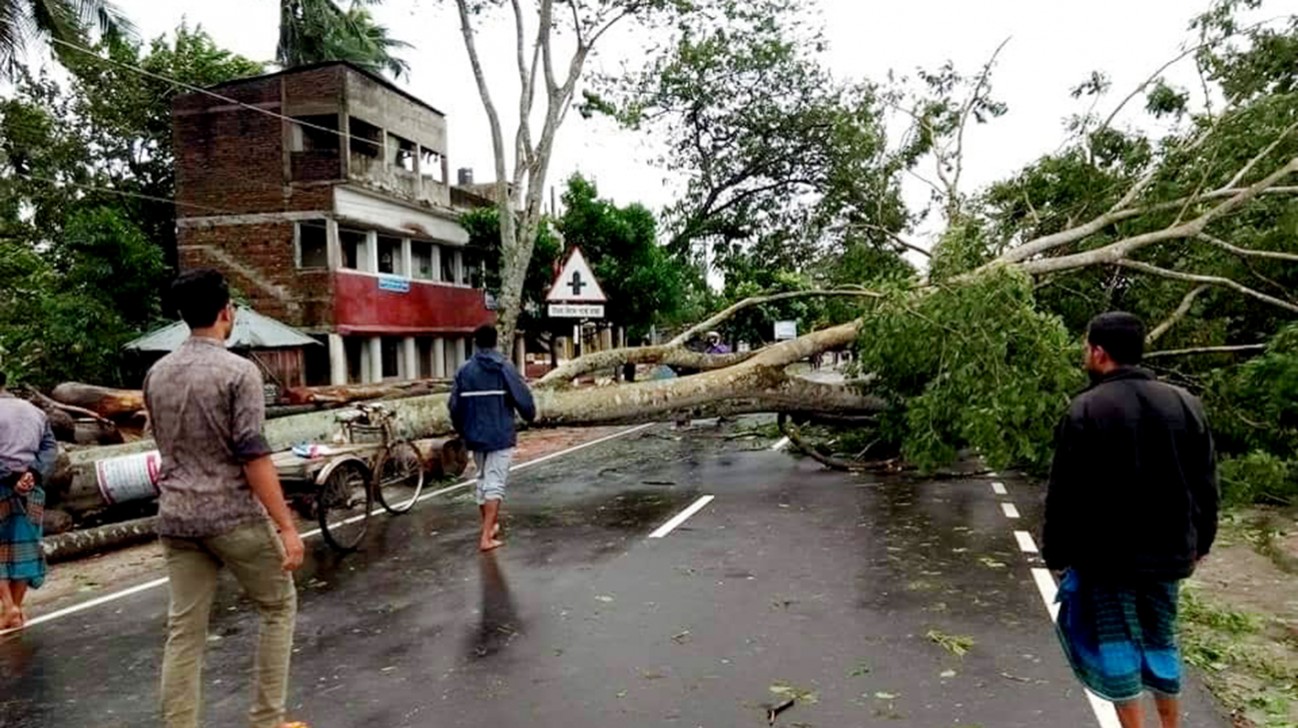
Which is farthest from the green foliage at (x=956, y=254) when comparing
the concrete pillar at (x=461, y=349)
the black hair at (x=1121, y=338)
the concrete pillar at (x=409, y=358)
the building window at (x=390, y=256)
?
the concrete pillar at (x=461, y=349)

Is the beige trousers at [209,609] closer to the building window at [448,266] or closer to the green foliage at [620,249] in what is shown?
the green foliage at [620,249]

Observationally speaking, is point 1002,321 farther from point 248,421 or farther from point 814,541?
point 248,421

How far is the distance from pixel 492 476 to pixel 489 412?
1.77 ft

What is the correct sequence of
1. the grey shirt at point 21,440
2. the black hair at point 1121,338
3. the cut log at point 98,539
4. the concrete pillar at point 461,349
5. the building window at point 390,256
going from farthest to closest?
1. the concrete pillar at point 461,349
2. the building window at point 390,256
3. the cut log at point 98,539
4. the grey shirt at point 21,440
5. the black hair at point 1121,338

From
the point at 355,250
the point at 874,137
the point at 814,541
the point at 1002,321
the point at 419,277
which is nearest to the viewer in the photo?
the point at 814,541

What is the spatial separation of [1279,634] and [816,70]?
21411mm

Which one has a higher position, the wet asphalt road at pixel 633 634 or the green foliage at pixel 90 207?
the green foliage at pixel 90 207

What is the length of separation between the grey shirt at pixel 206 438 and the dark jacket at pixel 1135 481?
10.2 feet

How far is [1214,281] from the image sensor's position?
10773 mm

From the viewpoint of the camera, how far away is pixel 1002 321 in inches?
375

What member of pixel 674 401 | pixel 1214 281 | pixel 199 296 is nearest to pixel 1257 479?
pixel 1214 281

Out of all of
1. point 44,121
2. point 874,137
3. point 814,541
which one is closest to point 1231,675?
point 814,541

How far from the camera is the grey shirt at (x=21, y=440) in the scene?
6059mm

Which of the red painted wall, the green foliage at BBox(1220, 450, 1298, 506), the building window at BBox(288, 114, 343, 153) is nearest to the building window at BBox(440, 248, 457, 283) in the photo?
the red painted wall
